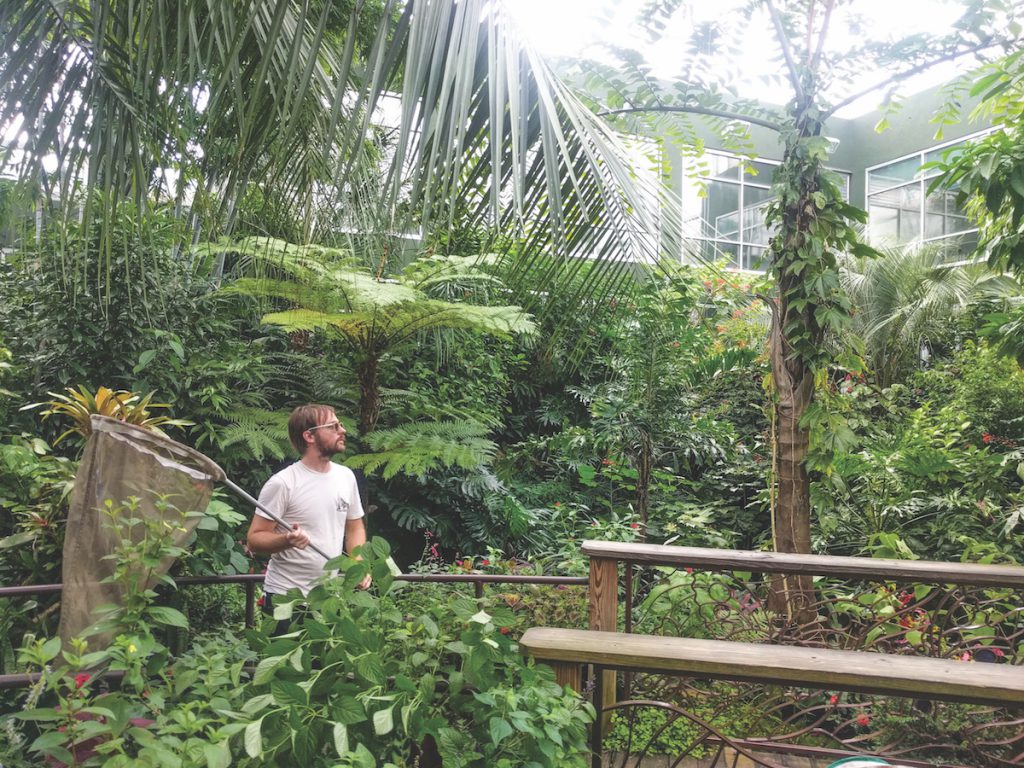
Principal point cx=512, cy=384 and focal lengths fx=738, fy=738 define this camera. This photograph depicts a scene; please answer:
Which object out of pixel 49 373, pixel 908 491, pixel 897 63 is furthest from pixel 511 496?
pixel 897 63

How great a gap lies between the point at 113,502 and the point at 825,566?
2.48 meters

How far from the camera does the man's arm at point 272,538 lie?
2.61m

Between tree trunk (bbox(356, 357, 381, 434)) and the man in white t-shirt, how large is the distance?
289 cm

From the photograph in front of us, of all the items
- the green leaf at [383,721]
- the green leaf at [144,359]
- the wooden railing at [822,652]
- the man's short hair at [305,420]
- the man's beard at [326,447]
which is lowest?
the wooden railing at [822,652]

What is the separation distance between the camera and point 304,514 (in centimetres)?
284

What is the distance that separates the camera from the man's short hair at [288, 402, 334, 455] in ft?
9.70

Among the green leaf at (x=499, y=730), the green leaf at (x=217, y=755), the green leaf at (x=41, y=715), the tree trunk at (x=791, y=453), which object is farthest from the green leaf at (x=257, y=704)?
the tree trunk at (x=791, y=453)

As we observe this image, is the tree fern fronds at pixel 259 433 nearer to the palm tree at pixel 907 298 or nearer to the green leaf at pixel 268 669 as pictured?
the green leaf at pixel 268 669

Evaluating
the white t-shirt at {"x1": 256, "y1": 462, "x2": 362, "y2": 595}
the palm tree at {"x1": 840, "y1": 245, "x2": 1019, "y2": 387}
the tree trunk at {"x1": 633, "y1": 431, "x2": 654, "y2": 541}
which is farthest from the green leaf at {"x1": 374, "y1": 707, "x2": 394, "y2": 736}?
the palm tree at {"x1": 840, "y1": 245, "x2": 1019, "y2": 387}

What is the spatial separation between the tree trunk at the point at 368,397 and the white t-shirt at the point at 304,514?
2974 millimetres

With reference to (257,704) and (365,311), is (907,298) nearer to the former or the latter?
(365,311)

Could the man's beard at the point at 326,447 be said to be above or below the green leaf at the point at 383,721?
above

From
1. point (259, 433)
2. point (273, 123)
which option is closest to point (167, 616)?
point (273, 123)

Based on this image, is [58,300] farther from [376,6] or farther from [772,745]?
[772,745]
